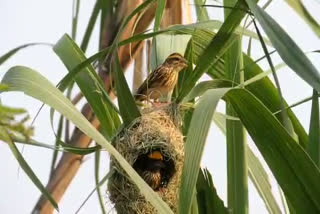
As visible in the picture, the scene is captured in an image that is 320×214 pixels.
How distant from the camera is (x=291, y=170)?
166 centimetres

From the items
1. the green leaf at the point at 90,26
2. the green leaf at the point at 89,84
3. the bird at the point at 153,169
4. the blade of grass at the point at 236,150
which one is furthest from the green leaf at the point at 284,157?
the green leaf at the point at 90,26

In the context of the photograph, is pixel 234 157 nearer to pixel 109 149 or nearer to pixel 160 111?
pixel 160 111

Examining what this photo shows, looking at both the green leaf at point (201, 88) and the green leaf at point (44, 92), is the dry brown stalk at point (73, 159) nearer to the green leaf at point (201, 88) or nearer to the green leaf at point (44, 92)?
the green leaf at point (201, 88)

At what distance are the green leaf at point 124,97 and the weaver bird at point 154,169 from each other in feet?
1.00

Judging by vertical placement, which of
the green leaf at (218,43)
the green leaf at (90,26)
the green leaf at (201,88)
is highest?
the green leaf at (90,26)

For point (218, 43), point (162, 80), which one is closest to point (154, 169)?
point (162, 80)

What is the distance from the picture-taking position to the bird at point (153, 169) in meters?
2.48

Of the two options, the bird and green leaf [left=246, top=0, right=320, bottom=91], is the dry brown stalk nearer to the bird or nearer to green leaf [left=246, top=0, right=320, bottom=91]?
the bird

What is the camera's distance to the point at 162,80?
3020 mm

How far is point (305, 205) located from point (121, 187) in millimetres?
860

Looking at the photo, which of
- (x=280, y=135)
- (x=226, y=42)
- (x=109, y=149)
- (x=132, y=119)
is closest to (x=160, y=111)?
(x=132, y=119)

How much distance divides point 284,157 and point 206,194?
0.63m

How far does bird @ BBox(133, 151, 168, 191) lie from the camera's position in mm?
2482

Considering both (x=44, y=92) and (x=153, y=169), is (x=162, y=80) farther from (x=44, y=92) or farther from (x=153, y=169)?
(x=44, y=92)
